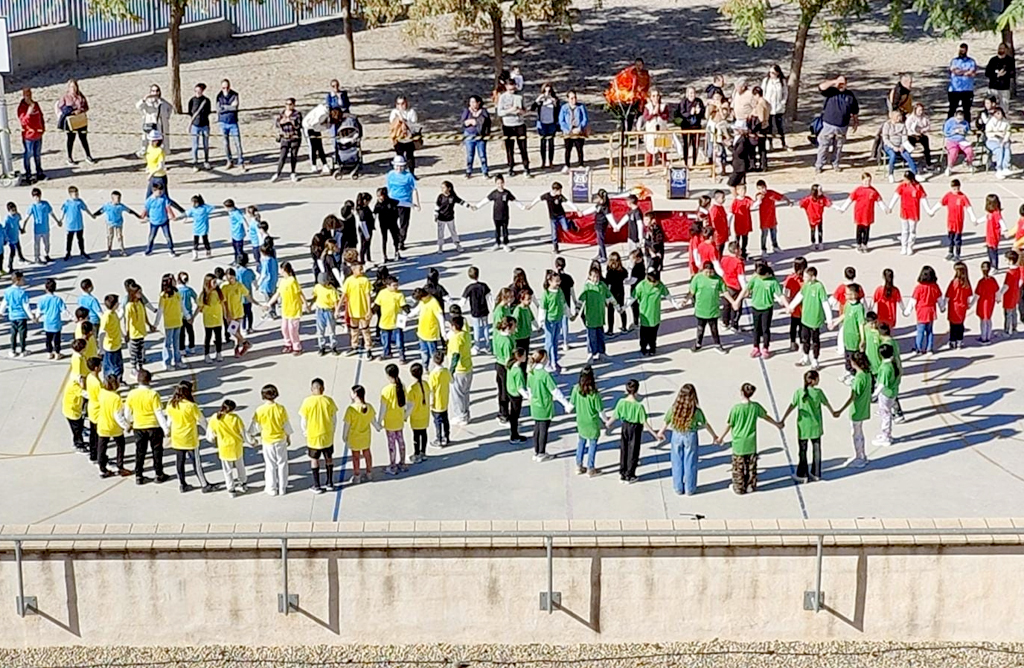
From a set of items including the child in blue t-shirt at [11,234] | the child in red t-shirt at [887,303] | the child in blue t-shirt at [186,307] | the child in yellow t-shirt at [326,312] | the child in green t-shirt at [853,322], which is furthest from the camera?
the child in blue t-shirt at [11,234]

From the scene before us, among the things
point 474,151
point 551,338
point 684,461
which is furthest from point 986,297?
point 474,151

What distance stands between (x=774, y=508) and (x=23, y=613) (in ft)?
24.8

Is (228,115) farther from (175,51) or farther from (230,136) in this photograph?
(175,51)

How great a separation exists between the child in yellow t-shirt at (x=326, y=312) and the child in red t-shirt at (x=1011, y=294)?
8681 millimetres

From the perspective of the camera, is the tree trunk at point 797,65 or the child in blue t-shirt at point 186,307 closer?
the child in blue t-shirt at point 186,307

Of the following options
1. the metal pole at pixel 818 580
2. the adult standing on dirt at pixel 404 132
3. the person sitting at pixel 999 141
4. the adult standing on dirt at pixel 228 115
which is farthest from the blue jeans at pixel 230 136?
the metal pole at pixel 818 580

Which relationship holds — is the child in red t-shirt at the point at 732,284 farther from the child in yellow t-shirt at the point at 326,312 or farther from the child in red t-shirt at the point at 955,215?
the child in yellow t-shirt at the point at 326,312

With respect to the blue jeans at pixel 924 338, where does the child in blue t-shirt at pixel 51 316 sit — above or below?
above

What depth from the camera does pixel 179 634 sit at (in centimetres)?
1602

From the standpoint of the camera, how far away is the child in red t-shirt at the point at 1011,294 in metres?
22.5

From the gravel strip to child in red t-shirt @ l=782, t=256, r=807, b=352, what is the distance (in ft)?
21.8

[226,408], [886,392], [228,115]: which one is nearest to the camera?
[226,408]

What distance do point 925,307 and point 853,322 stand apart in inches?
60.7

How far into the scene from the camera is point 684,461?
18.2 meters
